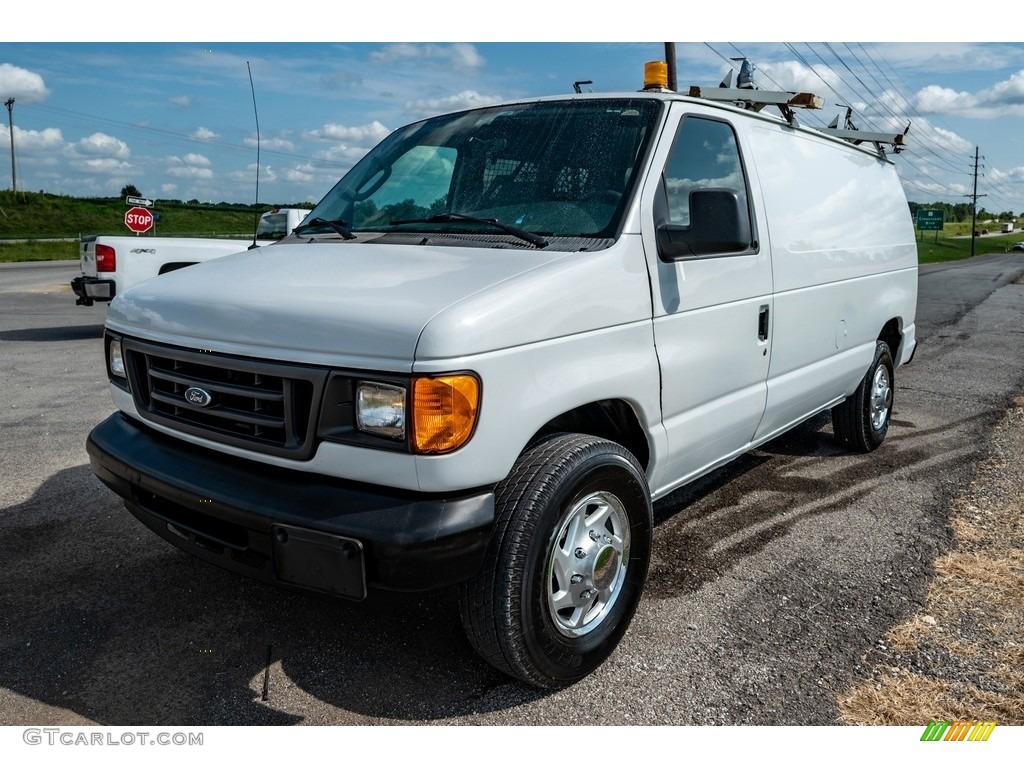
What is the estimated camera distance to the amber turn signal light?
2.48 meters

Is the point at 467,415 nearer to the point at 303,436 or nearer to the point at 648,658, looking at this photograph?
the point at 303,436

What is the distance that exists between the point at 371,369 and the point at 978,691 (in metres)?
2.41

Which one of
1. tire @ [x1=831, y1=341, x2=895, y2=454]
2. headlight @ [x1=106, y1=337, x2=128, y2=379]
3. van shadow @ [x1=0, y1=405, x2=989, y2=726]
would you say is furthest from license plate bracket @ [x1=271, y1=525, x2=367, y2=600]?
tire @ [x1=831, y1=341, x2=895, y2=454]

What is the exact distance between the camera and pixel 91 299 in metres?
10.9

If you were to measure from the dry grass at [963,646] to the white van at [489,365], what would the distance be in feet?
3.10

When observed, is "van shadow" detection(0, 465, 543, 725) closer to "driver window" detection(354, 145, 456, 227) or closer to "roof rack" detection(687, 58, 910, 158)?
"driver window" detection(354, 145, 456, 227)

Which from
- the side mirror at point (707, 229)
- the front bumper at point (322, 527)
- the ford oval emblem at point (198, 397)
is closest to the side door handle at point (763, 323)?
the side mirror at point (707, 229)

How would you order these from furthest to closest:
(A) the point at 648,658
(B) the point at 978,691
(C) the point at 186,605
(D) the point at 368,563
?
(C) the point at 186,605 < (A) the point at 648,658 < (B) the point at 978,691 < (D) the point at 368,563

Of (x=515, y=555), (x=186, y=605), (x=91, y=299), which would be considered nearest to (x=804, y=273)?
(x=515, y=555)

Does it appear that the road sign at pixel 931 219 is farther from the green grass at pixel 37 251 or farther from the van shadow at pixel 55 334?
the van shadow at pixel 55 334

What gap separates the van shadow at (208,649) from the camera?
2.88 meters

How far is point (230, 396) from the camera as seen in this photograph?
2850 millimetres

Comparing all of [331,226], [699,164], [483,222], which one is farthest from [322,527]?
[699,164]

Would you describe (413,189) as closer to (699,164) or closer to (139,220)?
(699,164)
